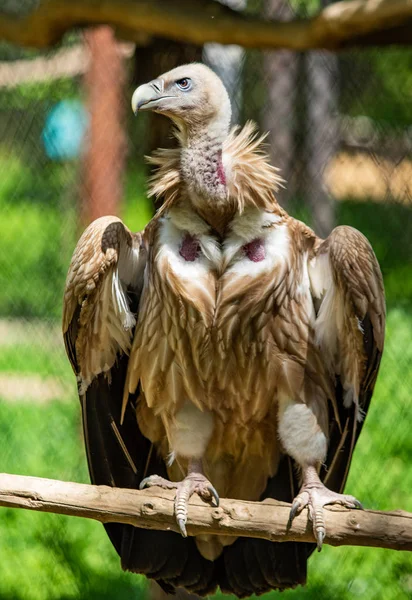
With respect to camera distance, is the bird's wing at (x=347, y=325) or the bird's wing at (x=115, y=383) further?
the bird's wing at (x=115, y=383)

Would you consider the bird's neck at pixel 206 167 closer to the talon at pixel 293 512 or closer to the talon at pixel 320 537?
the talon at pixel 293 512

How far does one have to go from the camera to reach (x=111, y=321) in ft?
13.8

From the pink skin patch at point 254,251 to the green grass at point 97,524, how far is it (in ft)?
5.81

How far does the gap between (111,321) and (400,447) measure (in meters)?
2.23

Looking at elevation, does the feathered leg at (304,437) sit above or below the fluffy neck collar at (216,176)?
below

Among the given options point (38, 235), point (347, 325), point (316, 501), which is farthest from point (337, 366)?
point (38, 235)

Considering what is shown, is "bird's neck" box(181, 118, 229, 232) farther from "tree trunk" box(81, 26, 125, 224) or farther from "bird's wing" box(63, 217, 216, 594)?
"tree trunk" box(81, 26, 125, 224)

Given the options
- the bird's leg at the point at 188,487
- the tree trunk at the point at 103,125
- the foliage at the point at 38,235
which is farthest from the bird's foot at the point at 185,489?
the tree trunk at the point at 103,125

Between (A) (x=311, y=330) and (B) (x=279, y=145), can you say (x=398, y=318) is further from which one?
(A) (x=311, y=330)

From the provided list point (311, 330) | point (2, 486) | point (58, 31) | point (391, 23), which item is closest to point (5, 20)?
point (58, 31)

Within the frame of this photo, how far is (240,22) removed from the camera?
14.8ft

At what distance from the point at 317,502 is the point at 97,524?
241 cm

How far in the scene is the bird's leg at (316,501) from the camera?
11.7 feet

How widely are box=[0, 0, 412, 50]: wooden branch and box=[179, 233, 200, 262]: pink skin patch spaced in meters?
1.05
